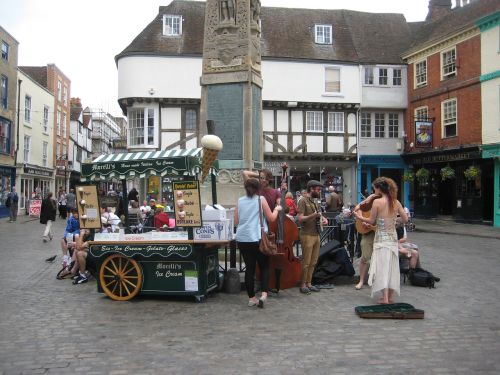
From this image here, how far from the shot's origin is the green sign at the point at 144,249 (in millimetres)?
7184

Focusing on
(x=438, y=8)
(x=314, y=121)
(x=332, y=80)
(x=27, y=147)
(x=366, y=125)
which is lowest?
(x=27, y=147)

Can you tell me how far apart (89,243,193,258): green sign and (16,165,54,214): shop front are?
25.3 meters

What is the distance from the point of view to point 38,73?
41781 millimetres

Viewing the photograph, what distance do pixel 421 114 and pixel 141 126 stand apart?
1515 cm

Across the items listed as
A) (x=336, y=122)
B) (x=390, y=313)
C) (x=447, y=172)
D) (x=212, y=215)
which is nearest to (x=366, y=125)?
(x=336, y=122)

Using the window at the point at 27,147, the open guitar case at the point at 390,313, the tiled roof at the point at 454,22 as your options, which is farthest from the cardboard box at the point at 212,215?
the window at the point at 27,147

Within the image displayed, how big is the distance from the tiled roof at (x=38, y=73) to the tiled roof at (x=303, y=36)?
52.7 feet

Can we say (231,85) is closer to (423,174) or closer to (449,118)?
(449,118)

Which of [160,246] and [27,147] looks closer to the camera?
[160,246]

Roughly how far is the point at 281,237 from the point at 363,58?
24.1m


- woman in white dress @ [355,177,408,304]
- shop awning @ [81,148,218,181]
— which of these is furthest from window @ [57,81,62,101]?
woman in white dress @ [355,177,408,304]

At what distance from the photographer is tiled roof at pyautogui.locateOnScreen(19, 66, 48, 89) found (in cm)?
4112

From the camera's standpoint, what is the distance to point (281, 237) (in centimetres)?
748

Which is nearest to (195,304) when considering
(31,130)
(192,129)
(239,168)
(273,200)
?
(273,200)
